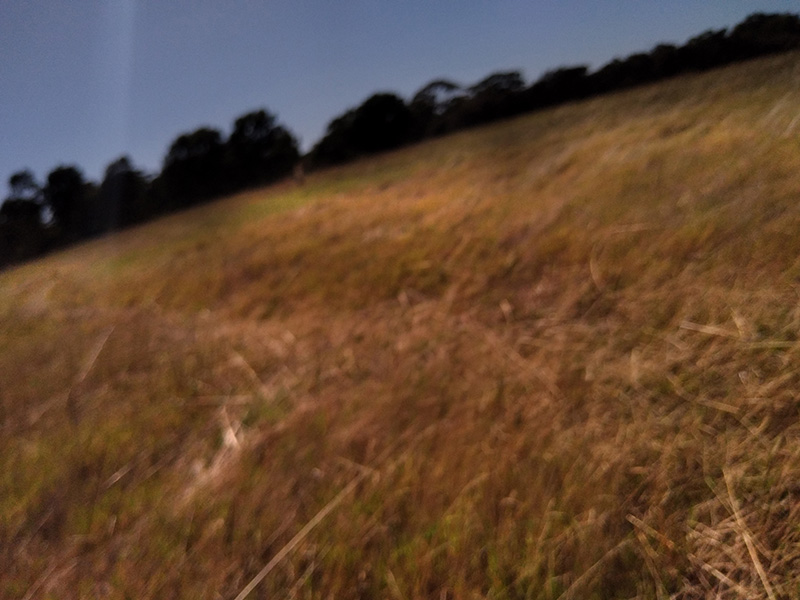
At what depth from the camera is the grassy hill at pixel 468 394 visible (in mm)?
790

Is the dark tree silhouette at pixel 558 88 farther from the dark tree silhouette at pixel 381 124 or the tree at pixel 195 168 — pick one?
the tree at pixel 195 168

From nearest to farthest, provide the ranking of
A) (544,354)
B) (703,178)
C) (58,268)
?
1. (544,354)
2. (703,178)
3. (58,268)

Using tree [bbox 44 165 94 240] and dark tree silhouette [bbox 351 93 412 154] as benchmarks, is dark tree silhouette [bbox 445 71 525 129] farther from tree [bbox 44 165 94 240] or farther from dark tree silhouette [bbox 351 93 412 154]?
tree [bbox 44 165 94 240]

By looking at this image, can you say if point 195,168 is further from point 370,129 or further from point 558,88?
point 558,88

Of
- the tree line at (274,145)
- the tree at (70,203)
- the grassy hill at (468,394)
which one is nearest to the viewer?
the grassy hill at (468,394)

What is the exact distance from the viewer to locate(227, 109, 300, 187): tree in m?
2.10

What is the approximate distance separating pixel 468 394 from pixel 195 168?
1.82 meters

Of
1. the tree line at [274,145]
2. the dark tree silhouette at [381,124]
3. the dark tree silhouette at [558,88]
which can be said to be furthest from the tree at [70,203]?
the dark tree silhouette at [558,88]

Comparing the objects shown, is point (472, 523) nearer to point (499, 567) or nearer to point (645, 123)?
point (499, 567)

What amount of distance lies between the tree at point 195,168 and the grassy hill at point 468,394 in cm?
61

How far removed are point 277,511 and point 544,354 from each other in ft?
2.02

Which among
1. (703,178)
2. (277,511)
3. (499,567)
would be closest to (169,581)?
(277,511)

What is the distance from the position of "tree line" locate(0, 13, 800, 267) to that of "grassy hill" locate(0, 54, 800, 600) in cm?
13

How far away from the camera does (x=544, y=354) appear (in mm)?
1105
